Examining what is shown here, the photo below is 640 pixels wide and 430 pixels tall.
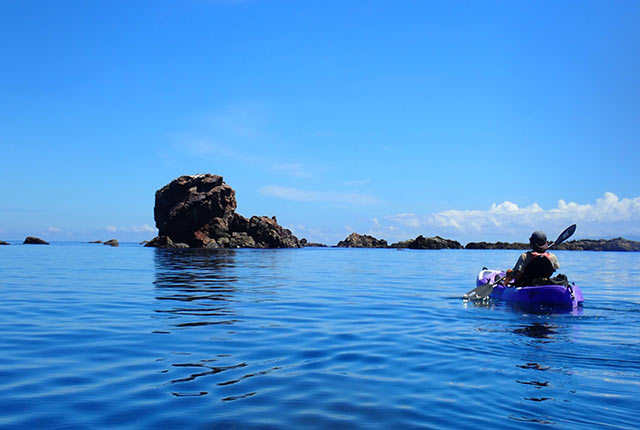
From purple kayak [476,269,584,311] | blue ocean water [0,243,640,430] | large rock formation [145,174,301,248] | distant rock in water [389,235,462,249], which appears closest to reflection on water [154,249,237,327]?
blue ocean water [0,243,640,430]

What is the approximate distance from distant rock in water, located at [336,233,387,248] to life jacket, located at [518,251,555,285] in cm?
13876

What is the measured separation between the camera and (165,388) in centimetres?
570

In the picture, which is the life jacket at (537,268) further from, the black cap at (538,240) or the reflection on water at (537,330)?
the reflection on water at (537,330)

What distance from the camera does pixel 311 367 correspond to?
22.5 feet

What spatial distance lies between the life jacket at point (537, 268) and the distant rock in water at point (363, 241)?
138765 mm

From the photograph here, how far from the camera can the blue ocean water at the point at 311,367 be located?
191 inches

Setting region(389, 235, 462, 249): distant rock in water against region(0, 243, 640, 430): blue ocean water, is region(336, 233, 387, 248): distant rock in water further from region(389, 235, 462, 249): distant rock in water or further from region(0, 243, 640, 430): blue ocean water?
region(0, 243, 640, 430): blue ocean water

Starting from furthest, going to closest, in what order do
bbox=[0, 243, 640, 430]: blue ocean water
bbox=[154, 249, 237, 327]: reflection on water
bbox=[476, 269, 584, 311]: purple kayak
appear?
bbox=[476, 269, 584, 311]: purple kayak
bbox=[154, 249, 237, 327]: reflection on water
bbox=[0, 243, 640, 430]: blue ocean water

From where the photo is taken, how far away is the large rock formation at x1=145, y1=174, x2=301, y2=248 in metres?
91.9

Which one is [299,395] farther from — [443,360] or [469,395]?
[443,360]

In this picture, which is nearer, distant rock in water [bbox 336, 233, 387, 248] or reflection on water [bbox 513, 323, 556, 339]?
reflection on water [bbox 513, 323, 556, 339]

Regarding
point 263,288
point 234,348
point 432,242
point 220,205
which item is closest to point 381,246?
point 432,242

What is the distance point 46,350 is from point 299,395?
194 inches

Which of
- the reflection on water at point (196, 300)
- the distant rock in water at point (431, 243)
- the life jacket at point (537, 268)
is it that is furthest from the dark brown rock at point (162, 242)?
the life jacket at point (537, 268)
